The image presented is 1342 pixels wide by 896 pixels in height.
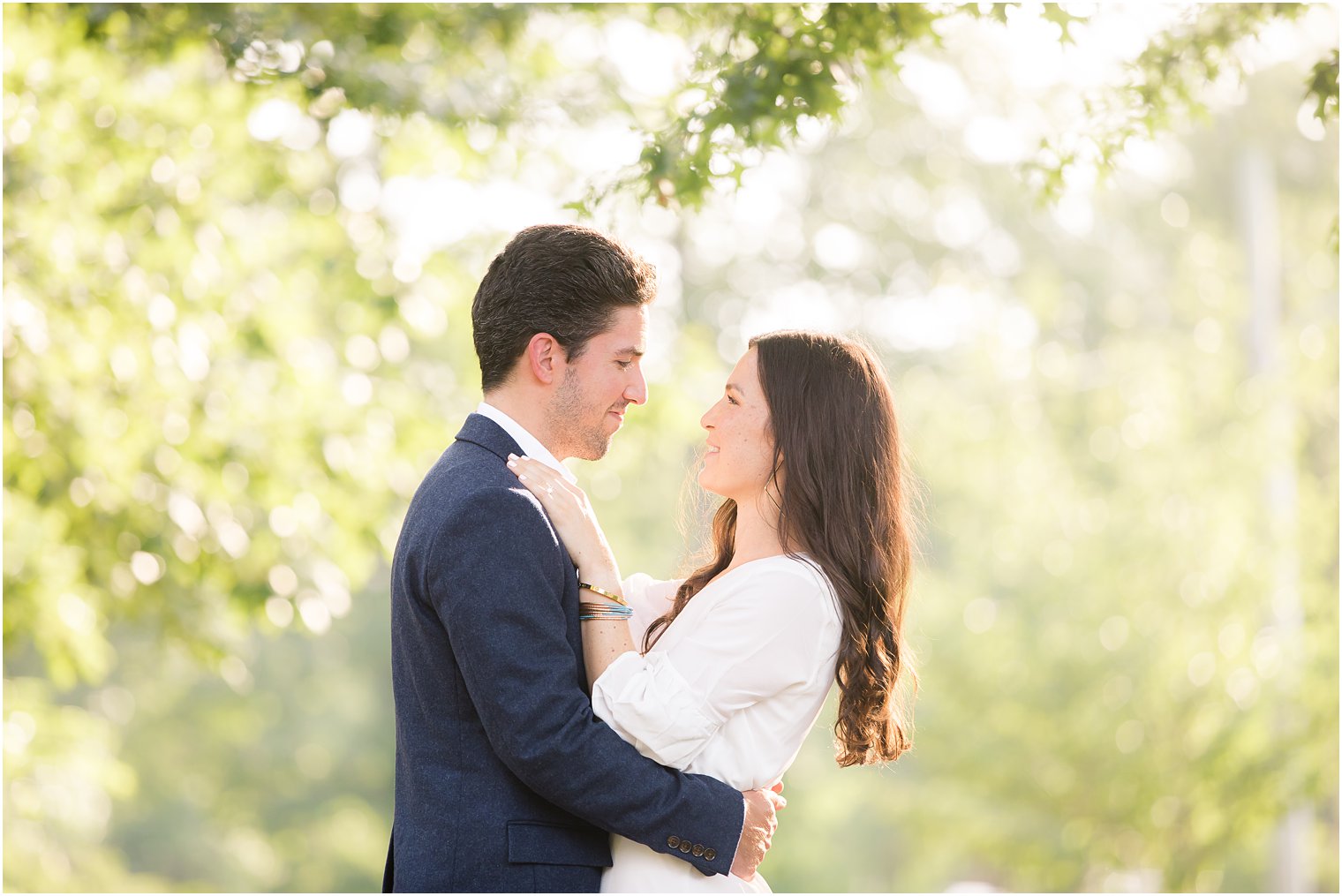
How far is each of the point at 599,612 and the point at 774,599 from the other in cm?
42

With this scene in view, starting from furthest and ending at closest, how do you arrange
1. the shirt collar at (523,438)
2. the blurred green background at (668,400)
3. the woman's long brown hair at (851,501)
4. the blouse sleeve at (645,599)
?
the blurred green background at (668,400)
the blouse sleeve at (645,599)
the woman's long brown hair at (851,501)
the shirt collar at (523,438)

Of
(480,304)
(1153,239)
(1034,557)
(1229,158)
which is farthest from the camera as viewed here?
(1153,239)

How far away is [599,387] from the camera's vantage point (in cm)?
311

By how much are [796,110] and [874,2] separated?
1.45 ft

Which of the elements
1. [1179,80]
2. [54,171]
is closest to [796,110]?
[1179,80]

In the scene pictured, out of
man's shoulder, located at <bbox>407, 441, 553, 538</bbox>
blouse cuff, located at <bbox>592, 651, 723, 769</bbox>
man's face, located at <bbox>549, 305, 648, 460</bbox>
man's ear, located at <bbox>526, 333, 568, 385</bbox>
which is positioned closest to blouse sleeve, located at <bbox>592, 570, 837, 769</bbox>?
blouse cuff, located at <bbox>592, 651, 723, 769</bbox>

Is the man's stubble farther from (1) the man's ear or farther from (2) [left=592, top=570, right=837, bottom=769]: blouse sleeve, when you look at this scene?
(2) [left=592, top=570, right=837, bottom=769]: blouse sleeve

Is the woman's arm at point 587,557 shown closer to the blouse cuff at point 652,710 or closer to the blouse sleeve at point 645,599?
the blouse cuff at point 652,710

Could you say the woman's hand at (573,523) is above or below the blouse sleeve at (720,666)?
above

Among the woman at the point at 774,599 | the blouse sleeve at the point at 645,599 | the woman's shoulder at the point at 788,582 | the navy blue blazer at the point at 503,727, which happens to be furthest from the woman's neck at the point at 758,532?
the navy blue blazer at the point at 503,727

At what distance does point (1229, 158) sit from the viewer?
977 inches

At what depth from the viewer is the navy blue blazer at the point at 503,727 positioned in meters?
2.75

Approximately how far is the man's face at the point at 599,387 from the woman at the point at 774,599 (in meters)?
0.17

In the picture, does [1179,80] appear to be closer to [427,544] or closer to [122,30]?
[427,544]
